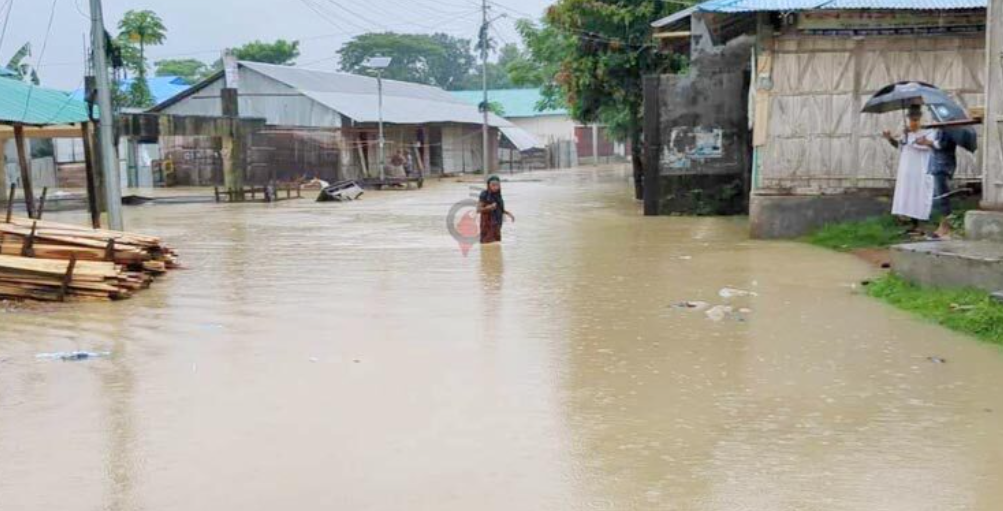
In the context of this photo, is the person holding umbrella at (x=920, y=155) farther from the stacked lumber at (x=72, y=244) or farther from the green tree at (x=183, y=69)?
the green tree at (x=183, y=69)

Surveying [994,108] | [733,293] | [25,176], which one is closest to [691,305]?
[733,293]

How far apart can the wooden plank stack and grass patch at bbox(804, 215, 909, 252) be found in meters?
8.20

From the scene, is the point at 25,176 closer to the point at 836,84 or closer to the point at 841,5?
the point at 836,84

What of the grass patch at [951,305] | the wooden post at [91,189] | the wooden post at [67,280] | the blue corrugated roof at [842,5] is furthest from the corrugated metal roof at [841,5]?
the wooden post at [91,189]

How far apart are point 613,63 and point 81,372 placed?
1721 cm

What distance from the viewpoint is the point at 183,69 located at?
71.2 metres

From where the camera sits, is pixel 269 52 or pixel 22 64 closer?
A: pixel 22 64

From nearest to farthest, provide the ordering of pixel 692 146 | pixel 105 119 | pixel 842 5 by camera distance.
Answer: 1. pixel 842 5
2. pixel 105 119
3. pixel 692 146

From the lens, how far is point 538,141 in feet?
192

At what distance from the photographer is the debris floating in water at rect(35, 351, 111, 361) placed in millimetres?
7195

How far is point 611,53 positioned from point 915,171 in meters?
11.1

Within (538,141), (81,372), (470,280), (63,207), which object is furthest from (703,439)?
(538,141)

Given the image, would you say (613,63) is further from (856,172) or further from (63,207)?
(63,207)

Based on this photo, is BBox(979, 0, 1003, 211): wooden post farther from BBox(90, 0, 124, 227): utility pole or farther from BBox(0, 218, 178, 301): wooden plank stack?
BBox(90, 0, 124, 227): utility pole
